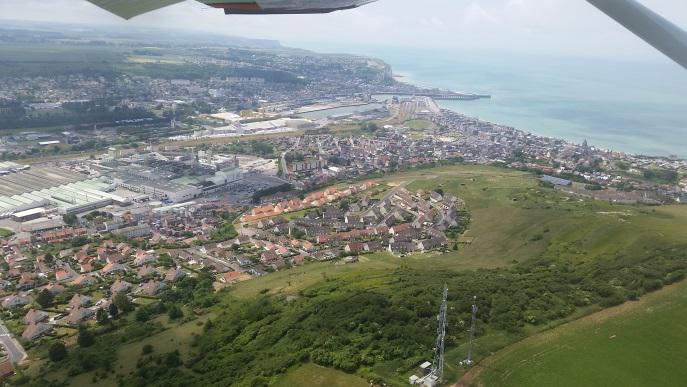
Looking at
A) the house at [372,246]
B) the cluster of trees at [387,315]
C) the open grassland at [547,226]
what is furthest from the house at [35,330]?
the open grassland at [547,226]

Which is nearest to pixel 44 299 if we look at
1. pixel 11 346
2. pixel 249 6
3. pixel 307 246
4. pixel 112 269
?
pixel 11 346

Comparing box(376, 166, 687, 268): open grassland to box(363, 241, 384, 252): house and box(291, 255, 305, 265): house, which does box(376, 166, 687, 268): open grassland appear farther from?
box(291, 255, 305, 265): house

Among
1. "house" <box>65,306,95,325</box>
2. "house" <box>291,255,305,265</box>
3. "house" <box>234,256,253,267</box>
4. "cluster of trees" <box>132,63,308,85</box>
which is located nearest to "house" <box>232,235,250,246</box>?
"house" <box>234,256,253,267</box>

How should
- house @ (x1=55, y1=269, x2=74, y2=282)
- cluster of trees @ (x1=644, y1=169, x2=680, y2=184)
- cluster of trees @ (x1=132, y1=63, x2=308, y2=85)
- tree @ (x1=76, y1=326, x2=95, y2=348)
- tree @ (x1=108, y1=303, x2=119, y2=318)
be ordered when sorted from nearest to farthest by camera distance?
1. tree @ (x1=76, y1=326, x2=95, y2=348)
2. tree @ (x1=108, y1=303, x2=119, y2=318)
3. house @ (x1=55, y1=269, x2=74, y2=282)
4. cluster of trees @ (x1=644, y1=169, x2=680, y2=184)
5. cluster of trees @ (x1=132, y1=63, x2=308, y2=85)

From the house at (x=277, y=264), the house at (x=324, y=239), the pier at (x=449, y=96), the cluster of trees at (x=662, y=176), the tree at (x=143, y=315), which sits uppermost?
the pier at (x=449, y=96)

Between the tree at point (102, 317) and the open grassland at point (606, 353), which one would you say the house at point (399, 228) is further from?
the tree at point (102, 317)

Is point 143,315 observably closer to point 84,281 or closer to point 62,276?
point 84,281

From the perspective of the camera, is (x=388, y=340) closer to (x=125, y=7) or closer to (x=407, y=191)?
(x=125, y=7)
